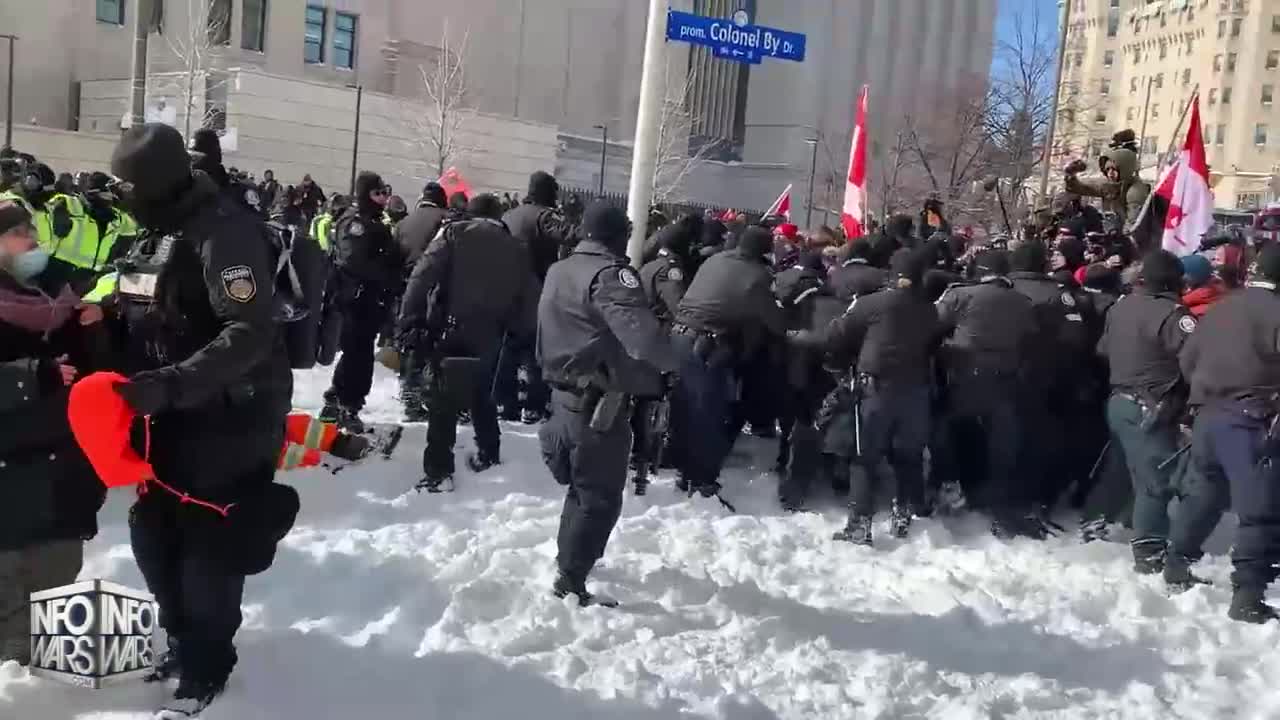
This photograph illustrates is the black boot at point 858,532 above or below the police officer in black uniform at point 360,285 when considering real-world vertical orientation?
below

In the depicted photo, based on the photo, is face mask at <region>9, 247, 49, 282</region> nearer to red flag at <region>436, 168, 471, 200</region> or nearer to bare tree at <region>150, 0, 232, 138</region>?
red flag at <region>436, 168, 471, 200</region>

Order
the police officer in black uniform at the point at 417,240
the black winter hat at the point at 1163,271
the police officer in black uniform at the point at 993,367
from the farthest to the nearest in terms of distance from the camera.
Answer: the police officer in black uniform at the point at 417,240 → the police officer in black uniform at the point at 993,367 → the black winter hat at the point at 1163,271

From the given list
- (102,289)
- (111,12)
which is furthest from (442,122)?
(102,289)

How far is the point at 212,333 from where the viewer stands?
13.5 feet

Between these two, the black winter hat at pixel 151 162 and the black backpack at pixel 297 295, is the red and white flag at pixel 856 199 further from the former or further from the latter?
the black winter hat at pixel 151 162

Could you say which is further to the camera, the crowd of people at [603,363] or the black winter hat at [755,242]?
the black winter hat at [755,242]

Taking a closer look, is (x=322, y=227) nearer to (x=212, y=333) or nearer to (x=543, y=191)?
(x=543, y=191)

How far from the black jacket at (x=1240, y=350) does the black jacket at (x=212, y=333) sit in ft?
17.3

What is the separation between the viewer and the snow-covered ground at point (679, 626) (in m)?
4.95

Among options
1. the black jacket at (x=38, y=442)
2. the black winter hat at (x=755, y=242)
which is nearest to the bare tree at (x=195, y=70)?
the black winter hat at (x=755, y=242)

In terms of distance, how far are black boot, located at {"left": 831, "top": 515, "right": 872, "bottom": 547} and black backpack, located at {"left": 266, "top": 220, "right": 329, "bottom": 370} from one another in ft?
14.3

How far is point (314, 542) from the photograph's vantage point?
21.5 feet

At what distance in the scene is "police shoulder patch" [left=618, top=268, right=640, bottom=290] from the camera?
18.8 ft

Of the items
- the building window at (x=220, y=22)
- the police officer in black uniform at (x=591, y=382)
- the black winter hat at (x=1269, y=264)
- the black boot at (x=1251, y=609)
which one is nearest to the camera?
the police officer in black uniform at (x=591, y=382)
